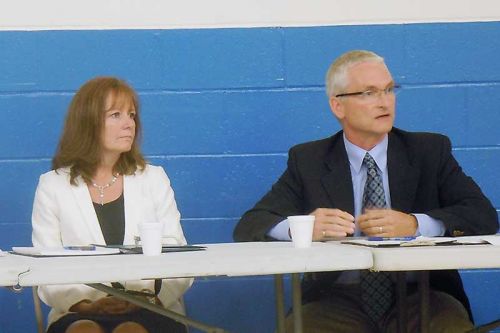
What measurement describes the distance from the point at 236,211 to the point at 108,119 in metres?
0.69

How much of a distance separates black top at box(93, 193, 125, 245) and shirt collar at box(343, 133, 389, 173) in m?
0.72

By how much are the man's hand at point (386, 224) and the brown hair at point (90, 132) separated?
859 mm

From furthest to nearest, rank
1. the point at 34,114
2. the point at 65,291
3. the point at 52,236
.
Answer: the point at 34,114 → the point at 52,236 → the point at 65,291

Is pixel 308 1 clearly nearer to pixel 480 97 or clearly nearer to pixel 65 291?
pixel 480 97

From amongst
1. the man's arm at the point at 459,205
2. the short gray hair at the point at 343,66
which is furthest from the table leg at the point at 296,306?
the short gray hair at the point at 343,66

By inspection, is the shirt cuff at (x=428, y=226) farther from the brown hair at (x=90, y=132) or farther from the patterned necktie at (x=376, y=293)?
the brown hair at (x=90, y=132)

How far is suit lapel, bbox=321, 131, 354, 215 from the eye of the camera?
284cm

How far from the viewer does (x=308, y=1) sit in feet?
11.6

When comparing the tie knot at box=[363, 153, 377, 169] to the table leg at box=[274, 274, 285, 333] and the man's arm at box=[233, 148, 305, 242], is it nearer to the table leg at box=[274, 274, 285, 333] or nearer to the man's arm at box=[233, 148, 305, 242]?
the man's arm at box=[233, 148, 305, 242]

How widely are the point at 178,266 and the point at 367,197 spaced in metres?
1.06

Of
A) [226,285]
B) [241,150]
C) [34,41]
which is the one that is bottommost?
[226,285]

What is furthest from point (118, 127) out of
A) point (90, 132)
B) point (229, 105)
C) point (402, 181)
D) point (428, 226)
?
point (428, 226)

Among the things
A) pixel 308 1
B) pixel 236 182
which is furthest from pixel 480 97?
pixel 236 182

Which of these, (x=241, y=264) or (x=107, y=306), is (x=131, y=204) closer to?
(x=107, y=306)
